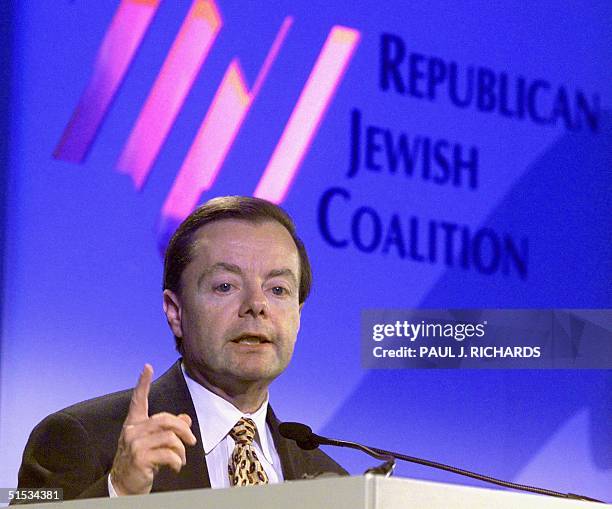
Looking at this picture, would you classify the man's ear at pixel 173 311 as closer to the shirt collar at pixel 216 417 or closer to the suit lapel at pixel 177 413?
the suit lapel at pixel 177 413

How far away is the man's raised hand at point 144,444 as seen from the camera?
2.52 meters

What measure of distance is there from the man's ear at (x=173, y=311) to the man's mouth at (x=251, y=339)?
0.22 meters

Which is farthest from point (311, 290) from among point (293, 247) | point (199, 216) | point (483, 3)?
point (483, 3)

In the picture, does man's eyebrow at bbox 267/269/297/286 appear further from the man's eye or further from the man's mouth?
the man's mouth

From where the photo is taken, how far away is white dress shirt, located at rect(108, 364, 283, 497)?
3258 millimetres

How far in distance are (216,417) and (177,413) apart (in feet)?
0.39

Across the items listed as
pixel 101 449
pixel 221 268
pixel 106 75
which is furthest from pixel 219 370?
pixel 106 75

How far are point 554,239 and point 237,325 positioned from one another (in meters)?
1.15

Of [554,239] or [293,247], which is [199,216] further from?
[554,239]

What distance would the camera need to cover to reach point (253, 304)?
3.44 meters

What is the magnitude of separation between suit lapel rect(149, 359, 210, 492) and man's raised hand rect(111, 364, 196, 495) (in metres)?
0.53

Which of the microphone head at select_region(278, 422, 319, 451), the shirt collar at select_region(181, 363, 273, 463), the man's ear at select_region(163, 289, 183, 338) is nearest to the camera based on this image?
the microphone head at select_region(278, 422, 319, 451)

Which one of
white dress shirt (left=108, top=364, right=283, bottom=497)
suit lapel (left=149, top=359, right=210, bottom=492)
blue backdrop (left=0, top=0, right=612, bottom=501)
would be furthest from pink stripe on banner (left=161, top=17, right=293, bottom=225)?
white dress shirt (left=108, top=364, right=283, bottom=497)

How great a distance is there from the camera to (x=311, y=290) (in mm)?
3758
